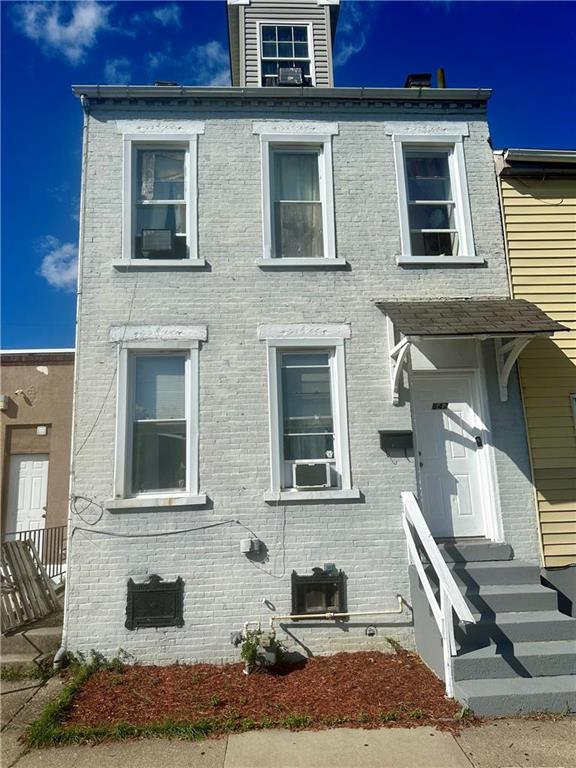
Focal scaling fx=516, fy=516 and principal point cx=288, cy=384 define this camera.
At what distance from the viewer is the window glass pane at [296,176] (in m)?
7.21

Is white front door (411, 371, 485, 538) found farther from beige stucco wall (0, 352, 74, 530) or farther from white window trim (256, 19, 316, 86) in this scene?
beige stucco wall (0, 352, 74, 530)

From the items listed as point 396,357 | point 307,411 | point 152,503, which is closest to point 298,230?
point 396,357

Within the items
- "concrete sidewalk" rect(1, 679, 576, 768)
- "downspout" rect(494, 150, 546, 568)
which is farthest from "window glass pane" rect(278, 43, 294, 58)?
"concrete sidewalk" rect(1, 679, 576, 768)

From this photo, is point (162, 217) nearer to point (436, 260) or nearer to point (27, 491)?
point (436, 260)

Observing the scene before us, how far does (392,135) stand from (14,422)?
8629 millimetres

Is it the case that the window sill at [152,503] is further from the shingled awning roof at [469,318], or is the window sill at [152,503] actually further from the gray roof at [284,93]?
the gray roof at [284,93]

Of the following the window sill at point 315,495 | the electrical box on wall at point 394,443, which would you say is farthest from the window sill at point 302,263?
the window sill at point 315,495

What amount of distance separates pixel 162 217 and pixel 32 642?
547 centimetres

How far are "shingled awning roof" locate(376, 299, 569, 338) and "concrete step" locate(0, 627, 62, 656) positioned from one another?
5.31m

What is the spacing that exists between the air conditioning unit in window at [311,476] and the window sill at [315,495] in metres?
0.09

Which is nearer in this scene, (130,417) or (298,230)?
(130,417)

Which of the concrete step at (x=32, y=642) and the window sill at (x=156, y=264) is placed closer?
the concrete step at (x=32, y=642)

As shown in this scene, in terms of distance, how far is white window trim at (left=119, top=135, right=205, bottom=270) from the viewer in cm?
668

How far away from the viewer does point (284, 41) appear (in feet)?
28.9
